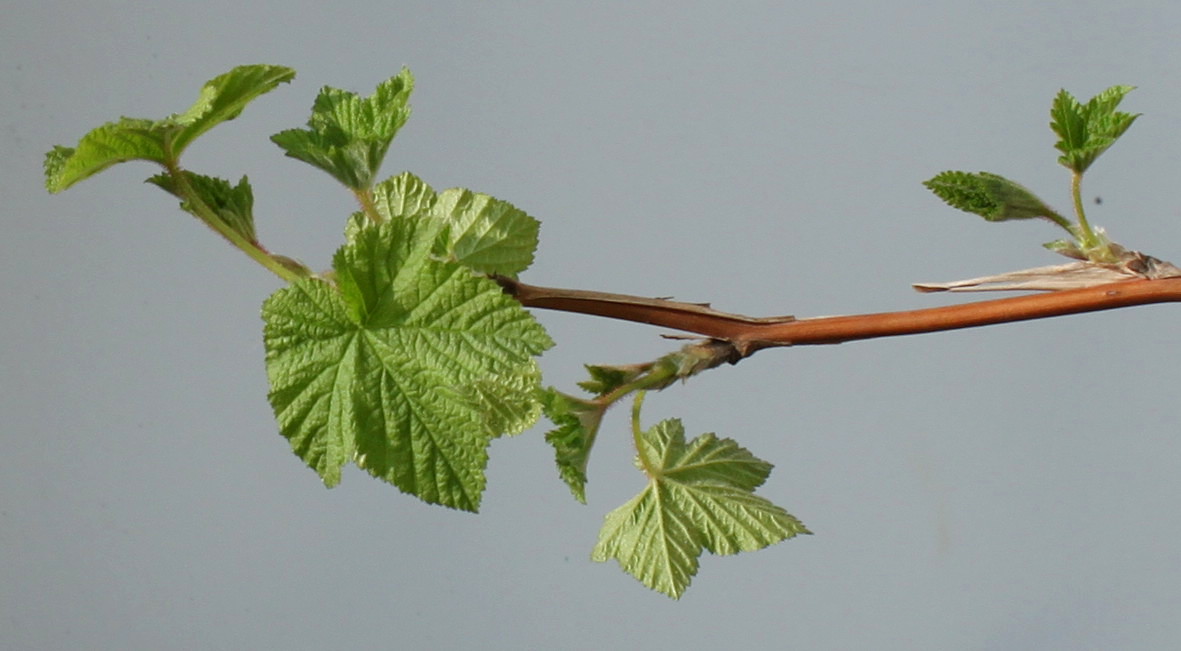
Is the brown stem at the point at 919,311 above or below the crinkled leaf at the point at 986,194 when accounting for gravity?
below

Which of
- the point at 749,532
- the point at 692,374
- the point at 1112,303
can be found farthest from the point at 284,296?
the point at 1112,303

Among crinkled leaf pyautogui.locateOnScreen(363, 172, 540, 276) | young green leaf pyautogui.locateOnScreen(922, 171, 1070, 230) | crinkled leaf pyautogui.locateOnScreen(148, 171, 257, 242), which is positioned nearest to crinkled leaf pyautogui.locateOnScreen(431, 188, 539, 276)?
crinkled leaf pyautogui.locateOnScreen(363, 172, 540, 276)

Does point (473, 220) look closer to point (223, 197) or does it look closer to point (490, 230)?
point (490, 230)

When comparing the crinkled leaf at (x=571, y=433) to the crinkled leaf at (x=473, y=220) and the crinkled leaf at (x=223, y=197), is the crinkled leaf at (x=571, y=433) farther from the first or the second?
the crinkled leaf at (x=223, y=197)

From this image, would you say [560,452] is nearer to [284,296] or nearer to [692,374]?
[692,374]

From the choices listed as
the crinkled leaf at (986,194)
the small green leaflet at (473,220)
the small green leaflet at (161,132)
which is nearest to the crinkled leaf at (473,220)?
the small green leaflet at (473,220)

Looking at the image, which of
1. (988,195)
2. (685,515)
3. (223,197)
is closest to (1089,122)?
(988,195)

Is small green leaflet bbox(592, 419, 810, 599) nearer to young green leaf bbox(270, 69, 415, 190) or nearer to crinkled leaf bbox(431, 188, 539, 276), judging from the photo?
crinkled leaf bbox(431, 188, 539, 276)
